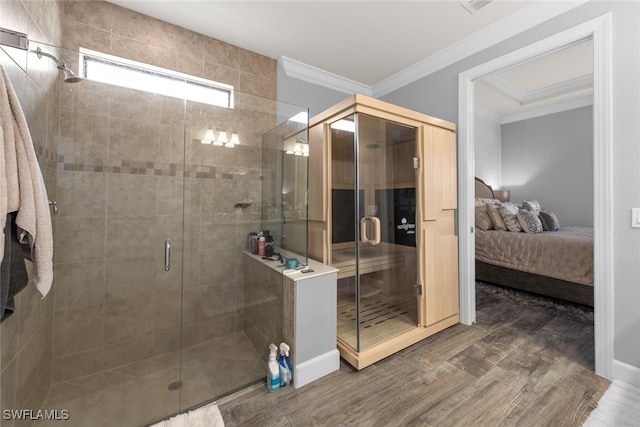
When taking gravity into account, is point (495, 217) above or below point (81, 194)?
below

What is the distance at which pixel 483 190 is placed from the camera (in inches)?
183

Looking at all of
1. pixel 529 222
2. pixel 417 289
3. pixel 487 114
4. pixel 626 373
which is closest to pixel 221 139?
pixel 417 289

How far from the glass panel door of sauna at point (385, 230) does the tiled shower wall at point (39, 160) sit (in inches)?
71.8

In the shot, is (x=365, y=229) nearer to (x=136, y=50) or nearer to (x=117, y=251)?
(x=117, y=251)

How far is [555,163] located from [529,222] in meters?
2.44

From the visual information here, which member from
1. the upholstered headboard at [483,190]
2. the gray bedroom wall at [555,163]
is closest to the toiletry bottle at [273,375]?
the upholstered headboard at [483,190]

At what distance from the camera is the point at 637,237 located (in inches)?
62.2

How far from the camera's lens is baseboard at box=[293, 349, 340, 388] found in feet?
5.36

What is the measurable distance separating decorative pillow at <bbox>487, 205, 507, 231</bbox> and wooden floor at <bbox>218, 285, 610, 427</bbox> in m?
1.52

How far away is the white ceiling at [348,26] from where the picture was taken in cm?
198

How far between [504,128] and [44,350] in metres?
7.22

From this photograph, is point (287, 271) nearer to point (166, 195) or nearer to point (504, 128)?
point (166, 195)

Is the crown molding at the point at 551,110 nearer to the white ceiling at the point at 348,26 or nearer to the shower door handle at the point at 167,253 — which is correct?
the white ceiling at the point at 348,26

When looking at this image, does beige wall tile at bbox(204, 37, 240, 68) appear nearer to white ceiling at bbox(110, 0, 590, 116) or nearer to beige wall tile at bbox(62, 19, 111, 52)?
white ceiling at bbox(110, 0, 590, 116)
